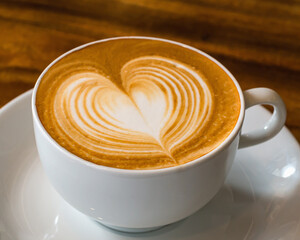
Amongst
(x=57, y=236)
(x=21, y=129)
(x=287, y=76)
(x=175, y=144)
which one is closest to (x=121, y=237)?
(x=57, y=236)

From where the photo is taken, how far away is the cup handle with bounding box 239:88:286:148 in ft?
2.63

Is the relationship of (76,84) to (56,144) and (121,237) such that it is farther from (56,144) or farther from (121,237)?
(121,237)

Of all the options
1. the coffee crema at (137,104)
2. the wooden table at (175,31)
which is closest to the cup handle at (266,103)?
the coffee crema at (137,104)

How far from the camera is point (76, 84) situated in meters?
0.81

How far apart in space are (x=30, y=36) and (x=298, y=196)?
0.91 m

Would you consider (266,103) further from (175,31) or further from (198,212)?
(175,31)

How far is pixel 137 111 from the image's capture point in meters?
0.77

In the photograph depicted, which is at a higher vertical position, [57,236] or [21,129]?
[21,129]

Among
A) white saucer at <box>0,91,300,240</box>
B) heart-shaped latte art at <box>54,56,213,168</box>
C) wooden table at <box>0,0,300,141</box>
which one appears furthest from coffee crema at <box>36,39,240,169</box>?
wooden table at <box>0,0,300,141</box>

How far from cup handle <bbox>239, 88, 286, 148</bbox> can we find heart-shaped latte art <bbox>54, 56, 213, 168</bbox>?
8cm

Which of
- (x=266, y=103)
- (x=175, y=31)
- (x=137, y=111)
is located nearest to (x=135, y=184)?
(x=137, y=111)

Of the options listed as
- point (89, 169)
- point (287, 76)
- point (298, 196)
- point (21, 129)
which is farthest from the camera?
point (287, 76)

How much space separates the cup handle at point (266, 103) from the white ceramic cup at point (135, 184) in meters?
0.05

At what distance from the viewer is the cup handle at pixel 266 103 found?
80 cm
